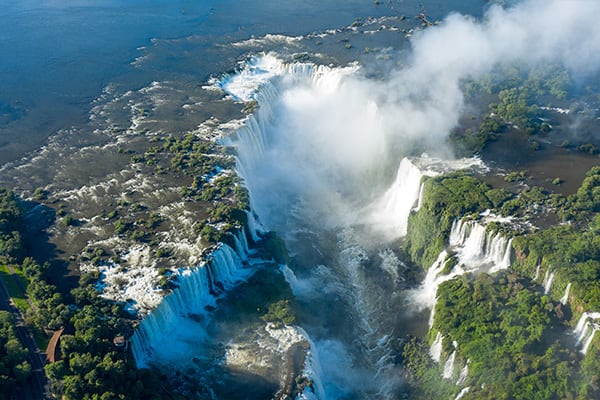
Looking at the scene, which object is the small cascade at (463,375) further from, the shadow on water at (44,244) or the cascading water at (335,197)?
the shadow on water at (44,244)

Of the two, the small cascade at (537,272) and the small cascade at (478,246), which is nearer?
the small cascade at (537,272)

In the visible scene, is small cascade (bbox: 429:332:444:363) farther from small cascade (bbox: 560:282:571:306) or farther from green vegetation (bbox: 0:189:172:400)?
green vegetation (bbox: 0:189:172:400)

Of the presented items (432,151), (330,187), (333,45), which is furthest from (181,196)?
(333,45)

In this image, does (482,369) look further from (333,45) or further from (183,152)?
(333,45)

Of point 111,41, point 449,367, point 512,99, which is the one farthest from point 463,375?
point 111,41

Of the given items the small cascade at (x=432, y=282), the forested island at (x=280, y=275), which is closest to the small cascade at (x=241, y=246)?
the forested island at (x=280, y=275)
